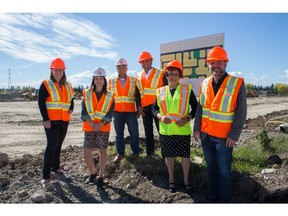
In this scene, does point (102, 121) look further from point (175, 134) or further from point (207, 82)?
point (207, 82)

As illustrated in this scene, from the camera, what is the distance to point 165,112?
501cm

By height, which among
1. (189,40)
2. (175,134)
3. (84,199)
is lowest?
(84,199)

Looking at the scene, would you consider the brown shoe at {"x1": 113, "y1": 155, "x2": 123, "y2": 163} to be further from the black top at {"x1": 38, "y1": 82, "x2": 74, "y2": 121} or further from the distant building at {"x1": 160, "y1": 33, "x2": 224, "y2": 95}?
the distant building at {"x1": 160, "y1": 33, "x2": 224, "y2": 95}

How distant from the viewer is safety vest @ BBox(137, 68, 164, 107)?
246 inches

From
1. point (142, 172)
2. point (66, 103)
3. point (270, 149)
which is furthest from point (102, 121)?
point (270, 149)

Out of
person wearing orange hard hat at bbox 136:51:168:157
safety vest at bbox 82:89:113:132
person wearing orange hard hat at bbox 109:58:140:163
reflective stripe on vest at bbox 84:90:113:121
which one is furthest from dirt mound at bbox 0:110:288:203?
reflective stripe on vest at bbox 84:90:113:121

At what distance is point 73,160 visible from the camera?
290 inches

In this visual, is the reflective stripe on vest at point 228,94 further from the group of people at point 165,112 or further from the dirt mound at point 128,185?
the dirt mound at point 128,185

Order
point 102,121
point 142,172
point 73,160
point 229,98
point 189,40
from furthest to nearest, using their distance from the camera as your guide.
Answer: point 189,40 < point 73,160 < point 142,172 < point 102,121 < point 229,98

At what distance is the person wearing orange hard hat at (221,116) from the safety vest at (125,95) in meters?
2.28

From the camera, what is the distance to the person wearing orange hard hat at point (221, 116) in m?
4.02

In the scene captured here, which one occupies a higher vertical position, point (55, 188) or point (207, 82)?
point (207, 82)

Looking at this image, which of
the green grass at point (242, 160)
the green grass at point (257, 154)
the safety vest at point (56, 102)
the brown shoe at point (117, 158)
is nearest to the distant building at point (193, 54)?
the green grass at point (257, 154)

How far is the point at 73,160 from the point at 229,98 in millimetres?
4667
